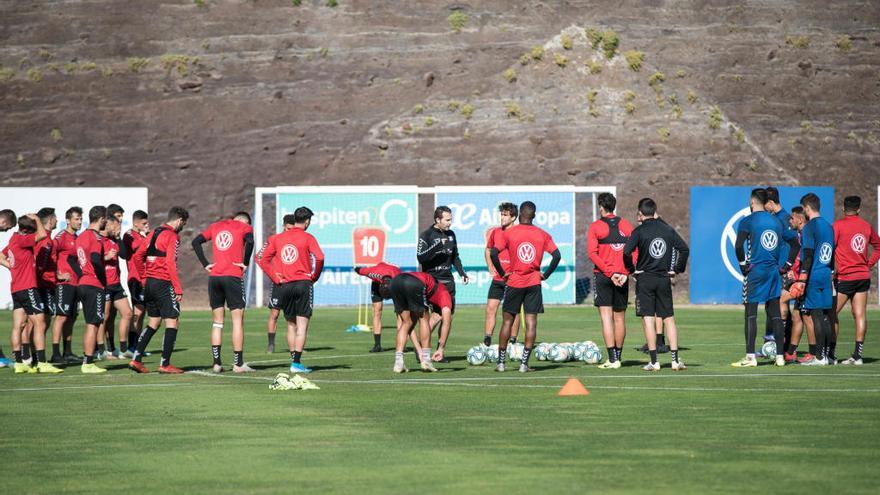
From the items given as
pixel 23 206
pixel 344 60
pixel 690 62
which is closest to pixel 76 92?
pixel 344 60

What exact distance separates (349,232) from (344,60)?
65.3 feet

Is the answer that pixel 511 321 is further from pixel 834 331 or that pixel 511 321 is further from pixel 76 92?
pixel 76 92

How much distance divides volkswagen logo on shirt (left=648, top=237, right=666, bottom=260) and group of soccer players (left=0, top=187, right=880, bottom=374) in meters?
0.01

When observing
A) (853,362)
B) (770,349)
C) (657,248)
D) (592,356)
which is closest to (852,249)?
(853,362)

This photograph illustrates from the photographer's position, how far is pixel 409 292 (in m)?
19.7

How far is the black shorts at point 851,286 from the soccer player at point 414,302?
19.9ft

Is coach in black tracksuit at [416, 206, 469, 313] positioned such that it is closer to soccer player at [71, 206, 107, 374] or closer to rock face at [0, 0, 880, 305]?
soccer player at [71, 206, 107, 374]

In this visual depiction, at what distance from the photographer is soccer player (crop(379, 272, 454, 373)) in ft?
64.8

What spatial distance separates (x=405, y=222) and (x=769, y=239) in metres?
25.4

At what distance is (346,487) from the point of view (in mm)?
10688

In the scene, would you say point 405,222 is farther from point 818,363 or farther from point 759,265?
point 818,363

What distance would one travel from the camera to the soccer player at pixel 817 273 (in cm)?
2089

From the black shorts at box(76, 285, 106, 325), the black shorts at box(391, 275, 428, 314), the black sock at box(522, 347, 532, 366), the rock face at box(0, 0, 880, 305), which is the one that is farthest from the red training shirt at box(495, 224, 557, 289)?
the rock face at box(0, 0, 880, 305)

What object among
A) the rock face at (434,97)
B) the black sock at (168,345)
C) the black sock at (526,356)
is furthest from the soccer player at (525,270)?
the rock face at (434,97)
